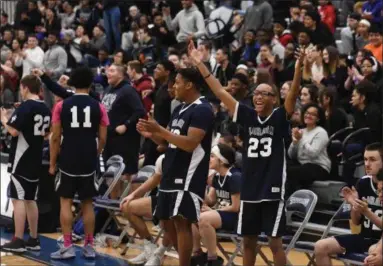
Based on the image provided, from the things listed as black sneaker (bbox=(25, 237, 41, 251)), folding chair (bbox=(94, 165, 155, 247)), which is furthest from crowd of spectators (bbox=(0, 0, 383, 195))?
black sneaker (bbox=(25, 237, 41, 251))

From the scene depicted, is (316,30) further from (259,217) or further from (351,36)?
(259,217)

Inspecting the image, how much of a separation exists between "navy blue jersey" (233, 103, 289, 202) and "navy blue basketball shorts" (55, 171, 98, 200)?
94.1 inches

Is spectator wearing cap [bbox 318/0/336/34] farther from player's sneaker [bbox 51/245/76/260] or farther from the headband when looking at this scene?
player's sneaker [bbox 51/245/76/260]

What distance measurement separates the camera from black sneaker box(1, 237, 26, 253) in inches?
413

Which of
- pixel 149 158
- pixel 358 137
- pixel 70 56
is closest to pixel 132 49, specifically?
pixel 70 56

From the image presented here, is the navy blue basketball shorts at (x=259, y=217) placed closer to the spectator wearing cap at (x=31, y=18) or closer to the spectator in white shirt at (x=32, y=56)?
the spectator in white shirt at (x=32, y=56)

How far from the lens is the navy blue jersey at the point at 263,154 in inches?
314

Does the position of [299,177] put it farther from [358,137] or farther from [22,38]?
[22,38]

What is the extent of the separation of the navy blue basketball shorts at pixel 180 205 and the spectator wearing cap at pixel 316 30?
5502 mm

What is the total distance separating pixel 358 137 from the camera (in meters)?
10.6

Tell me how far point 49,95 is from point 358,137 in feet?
22.0

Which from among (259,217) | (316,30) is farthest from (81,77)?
(316,30)

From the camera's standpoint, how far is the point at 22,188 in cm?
1053

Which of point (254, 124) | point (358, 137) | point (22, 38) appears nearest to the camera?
point (254, 124)
